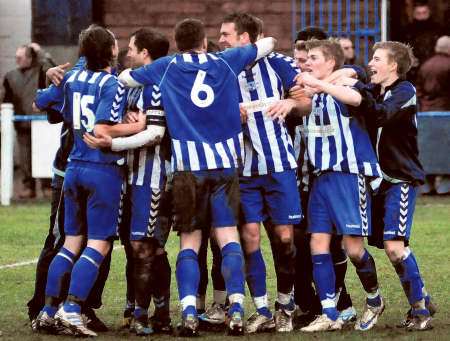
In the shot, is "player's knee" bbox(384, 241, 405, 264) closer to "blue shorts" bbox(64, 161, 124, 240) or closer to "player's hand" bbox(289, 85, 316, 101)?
"player's hand" bbox(289, 85, 316, 101)

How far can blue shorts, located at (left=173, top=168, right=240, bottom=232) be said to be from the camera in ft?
31.5

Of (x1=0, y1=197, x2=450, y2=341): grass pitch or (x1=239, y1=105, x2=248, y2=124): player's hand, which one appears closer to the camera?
(x1=0, y1=197, x2=450, y2=341): grass pitch

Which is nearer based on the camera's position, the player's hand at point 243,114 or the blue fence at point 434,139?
the player's hand at point 243,114

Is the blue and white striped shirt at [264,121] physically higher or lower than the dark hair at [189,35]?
lower

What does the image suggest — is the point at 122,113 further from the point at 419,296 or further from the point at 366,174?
the point at 419,296

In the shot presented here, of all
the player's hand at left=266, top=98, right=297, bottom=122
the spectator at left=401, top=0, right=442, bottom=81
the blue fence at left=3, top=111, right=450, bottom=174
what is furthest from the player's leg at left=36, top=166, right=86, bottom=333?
the spectator at left=401, top=0, right=442, bottom=81

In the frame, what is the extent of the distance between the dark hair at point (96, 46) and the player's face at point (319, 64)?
1.32 m

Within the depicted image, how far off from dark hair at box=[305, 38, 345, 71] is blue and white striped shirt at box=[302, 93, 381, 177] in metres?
0.27

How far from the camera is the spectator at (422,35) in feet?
70.4

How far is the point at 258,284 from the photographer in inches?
391

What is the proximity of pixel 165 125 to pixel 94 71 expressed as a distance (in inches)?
23.9

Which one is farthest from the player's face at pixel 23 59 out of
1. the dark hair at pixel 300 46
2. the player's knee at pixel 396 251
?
the player's knee at pixel 396 251

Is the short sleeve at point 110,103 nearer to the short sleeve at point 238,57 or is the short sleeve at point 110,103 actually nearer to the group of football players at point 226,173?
the group of football players at point 226,173

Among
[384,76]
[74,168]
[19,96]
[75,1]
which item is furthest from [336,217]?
[75,1]
